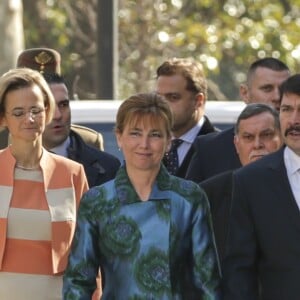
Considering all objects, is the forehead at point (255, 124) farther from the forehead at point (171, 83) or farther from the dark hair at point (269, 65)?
the dark hair at point (269, 65)

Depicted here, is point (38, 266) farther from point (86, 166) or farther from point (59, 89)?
point (59, 89)

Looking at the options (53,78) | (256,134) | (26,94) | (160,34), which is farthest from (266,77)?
(160,34)

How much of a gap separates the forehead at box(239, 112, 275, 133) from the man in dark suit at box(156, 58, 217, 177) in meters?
1.12

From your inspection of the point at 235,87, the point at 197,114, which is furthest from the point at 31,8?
the point at 197,114

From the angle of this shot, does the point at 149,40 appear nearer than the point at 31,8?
Yes

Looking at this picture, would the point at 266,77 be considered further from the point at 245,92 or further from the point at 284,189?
the point at 284,189

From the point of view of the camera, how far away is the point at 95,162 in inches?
326

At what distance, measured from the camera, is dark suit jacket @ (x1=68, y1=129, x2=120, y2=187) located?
8.19 metres

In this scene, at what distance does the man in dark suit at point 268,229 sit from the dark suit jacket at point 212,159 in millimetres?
1747

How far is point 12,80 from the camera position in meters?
7.28

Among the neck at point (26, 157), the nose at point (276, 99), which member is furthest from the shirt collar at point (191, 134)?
the neck at point (26, 157)

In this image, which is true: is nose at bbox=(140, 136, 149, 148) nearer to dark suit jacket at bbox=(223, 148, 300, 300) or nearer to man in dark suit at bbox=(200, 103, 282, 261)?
dark suit jacket at bbox=(223, 148, 300, 300)

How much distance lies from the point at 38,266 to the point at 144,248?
2.64ft

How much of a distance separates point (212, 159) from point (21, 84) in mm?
1472
